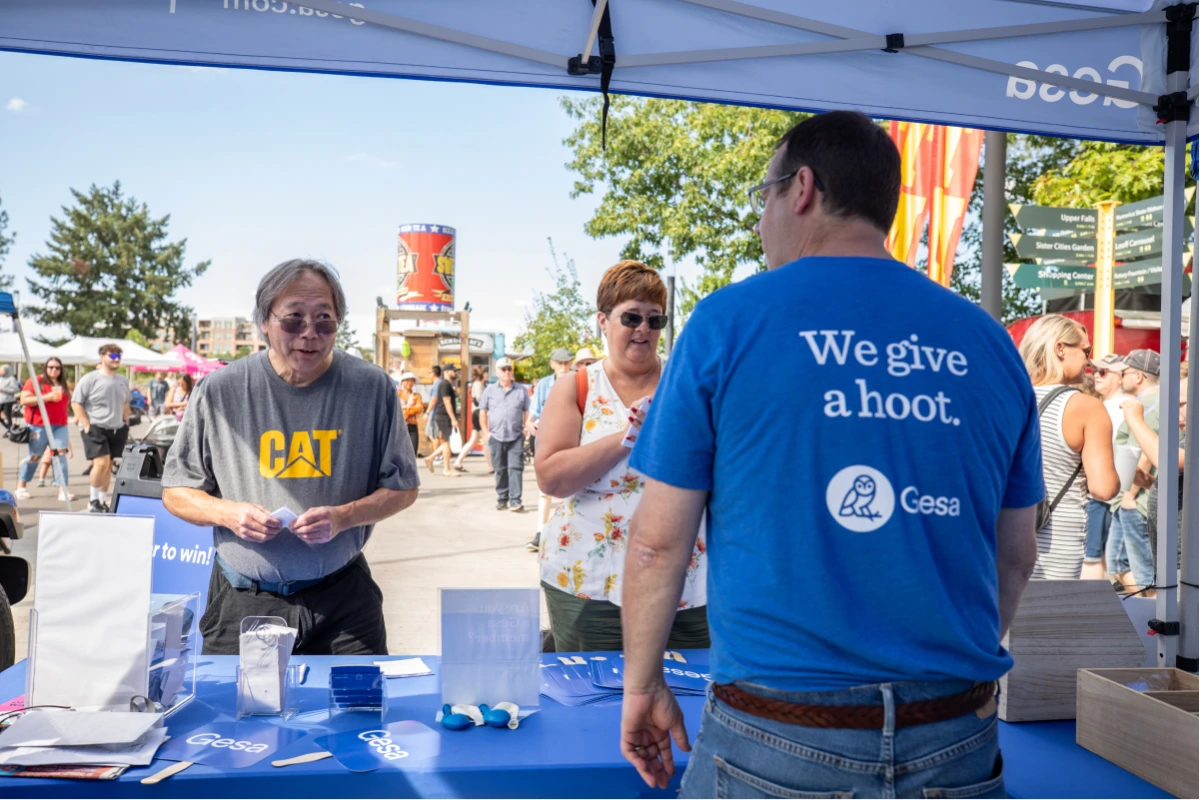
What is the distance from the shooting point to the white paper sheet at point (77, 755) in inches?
65.5

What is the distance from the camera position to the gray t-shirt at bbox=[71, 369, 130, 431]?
998cm

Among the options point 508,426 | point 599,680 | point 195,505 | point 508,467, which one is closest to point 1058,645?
point 599,680

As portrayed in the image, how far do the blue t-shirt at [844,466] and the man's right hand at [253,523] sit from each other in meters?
1.37

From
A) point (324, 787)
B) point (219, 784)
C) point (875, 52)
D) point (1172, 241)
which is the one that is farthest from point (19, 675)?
point (1172, 241)

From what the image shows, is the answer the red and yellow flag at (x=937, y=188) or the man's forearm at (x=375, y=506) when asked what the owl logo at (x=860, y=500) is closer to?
the man's forearm at (x=375, y=506)

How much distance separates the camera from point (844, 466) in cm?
125

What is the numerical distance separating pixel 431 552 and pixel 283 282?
243 inches

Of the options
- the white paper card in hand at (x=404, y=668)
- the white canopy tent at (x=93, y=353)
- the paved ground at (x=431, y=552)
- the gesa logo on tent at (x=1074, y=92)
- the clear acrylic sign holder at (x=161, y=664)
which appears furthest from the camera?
the white canopy tent at (x=93, y=353)

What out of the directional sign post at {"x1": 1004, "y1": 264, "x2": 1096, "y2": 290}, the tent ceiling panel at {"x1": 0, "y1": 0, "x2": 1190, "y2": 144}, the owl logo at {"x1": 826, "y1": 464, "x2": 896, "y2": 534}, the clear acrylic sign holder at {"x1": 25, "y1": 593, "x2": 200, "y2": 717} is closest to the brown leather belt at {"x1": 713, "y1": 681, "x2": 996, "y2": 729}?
the owl logo at {"x1": 826, "y1": 464, "x2": 896, "y2": 534}

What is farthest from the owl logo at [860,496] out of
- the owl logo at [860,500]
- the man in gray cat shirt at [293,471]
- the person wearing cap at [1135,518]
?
the person wearing cap at [1135,518]

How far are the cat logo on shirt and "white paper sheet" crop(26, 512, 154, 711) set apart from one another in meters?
0.66

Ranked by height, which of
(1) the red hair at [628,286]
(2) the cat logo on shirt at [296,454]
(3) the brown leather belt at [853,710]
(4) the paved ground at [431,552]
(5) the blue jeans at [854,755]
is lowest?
(4) the paved ground at [431,552]

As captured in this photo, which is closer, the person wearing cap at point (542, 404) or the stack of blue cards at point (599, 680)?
the stack of blue cards at point (599, 680)

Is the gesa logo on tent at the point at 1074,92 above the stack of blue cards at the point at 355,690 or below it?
above
